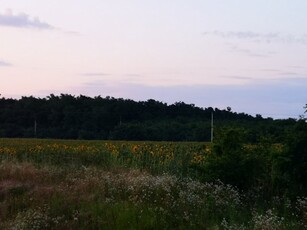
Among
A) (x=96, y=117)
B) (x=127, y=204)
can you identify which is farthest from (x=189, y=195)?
(x=96, y=117)

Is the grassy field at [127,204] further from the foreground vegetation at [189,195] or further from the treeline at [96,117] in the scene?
the treeline at [96,117]

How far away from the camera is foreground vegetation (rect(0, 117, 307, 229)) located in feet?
36.4

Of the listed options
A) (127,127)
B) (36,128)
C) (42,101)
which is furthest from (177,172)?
(42,101)

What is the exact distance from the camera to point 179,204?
39.0 ft

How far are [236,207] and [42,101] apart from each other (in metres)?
67.9

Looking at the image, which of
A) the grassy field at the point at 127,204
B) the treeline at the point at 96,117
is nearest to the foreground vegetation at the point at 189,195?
the grassy field at the point at 127,204

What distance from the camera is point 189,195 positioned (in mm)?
12227

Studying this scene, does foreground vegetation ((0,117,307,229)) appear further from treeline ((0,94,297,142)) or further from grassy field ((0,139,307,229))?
treeline ((0,94,297,142))

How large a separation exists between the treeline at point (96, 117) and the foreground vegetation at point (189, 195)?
39.4 metres

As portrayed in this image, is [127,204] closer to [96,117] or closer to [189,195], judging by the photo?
[189,195]

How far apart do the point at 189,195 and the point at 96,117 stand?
54.8 m

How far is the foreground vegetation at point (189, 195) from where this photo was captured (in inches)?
437

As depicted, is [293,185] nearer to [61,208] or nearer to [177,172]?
[61,208]

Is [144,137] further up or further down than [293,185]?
further down
